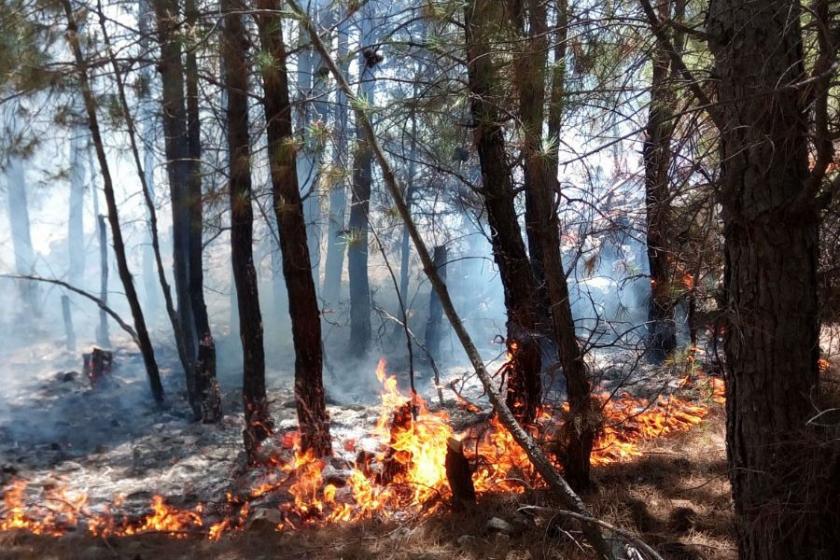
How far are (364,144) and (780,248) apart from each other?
3651mm

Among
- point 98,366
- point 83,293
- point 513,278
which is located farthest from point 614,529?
point 98,366

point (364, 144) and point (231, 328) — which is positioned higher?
point (364, 144)

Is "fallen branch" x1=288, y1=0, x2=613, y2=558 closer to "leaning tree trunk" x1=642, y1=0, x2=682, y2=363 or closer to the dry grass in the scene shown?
the dry grass

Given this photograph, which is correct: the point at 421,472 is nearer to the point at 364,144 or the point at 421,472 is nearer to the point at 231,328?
the point at 364,144

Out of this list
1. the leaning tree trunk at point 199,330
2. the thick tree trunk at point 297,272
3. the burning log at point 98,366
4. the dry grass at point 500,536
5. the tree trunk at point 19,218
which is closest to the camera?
the dry grass at point 500,536

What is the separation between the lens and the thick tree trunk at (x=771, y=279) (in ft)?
10.7

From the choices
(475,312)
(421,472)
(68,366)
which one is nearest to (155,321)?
(68,366)

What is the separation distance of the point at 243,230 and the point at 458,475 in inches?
212

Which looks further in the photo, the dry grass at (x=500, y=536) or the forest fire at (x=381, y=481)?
the forest fire at (x=381, y=481)

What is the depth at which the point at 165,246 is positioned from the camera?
40.4 m

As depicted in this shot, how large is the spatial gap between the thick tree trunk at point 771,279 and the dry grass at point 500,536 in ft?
3.67

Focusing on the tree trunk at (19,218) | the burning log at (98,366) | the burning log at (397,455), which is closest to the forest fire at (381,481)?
the burning log at (397,455)

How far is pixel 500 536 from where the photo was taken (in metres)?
4.94

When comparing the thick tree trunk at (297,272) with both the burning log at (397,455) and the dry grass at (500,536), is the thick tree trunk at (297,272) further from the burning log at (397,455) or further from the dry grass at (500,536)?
the dry grass at (500,536)
